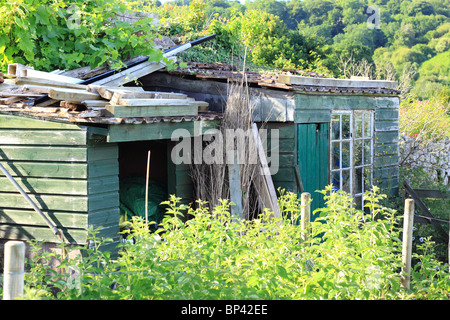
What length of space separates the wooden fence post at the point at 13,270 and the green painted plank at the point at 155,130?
3111 millimetres

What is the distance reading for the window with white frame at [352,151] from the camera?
31.2ft

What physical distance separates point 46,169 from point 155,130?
141 cm

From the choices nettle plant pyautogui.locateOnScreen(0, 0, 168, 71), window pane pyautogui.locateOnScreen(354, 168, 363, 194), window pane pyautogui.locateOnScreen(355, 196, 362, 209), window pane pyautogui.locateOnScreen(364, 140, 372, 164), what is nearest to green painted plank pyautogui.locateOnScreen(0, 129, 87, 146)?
nettle plant pyautogui.locateOnScreen(0, 0, 168, 71)

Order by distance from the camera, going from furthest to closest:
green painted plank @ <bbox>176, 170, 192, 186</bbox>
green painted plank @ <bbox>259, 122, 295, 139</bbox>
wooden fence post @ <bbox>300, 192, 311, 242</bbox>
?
green painted plank @ <bbox>259, 122, 295, 139</bbox>
green painted plank @ <bbox>176, 170, 192, 186</bbox>
wooden fence post @ <bbox>300, 192, 311, 242</bbox>

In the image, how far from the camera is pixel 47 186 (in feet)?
21.6

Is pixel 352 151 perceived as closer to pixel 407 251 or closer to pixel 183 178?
pixel 183 178

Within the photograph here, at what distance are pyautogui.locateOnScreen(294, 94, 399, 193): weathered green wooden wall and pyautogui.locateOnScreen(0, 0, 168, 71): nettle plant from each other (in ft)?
9.33

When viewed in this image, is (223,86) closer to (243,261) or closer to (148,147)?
(148,147)

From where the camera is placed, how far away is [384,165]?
36.4 feet

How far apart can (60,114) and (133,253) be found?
107 inches

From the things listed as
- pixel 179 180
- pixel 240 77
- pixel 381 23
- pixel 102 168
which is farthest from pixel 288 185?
pixel 381 23

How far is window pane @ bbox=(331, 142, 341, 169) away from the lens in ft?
31.0

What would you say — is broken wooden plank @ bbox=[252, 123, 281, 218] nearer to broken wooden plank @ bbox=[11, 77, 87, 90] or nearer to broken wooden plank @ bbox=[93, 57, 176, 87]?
broken wooden plank @ bbox=[93, 57, 176, 87]

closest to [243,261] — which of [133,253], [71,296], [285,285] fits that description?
[285,285]
